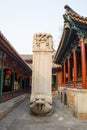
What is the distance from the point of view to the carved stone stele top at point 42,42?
30.2ft

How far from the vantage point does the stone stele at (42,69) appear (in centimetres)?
879

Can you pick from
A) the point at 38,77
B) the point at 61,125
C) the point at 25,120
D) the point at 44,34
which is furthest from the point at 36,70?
the point at 61,125

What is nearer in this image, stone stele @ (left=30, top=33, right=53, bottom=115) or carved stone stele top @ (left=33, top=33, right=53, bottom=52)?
stone stele @ (left=30, top=33, right=53, bottom=115)

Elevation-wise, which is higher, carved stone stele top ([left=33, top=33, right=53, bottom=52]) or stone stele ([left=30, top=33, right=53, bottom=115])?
carved stone stele top ([left=33, top=33, right=53, bottom=52])

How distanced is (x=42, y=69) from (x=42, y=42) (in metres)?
1.49

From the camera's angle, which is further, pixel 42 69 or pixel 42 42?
pixel 42 42

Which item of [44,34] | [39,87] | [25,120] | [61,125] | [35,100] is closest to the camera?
[61,125]

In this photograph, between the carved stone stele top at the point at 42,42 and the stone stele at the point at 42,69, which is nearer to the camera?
the stone stele at the point at 42,69

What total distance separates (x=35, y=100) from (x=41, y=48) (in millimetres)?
2784

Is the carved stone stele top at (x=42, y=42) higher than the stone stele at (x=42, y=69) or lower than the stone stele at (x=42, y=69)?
higher

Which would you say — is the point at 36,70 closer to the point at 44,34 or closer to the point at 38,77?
the point at 38,77

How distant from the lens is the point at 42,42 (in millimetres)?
9328

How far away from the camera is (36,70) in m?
9.02

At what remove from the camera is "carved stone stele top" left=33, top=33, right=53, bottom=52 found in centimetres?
921
